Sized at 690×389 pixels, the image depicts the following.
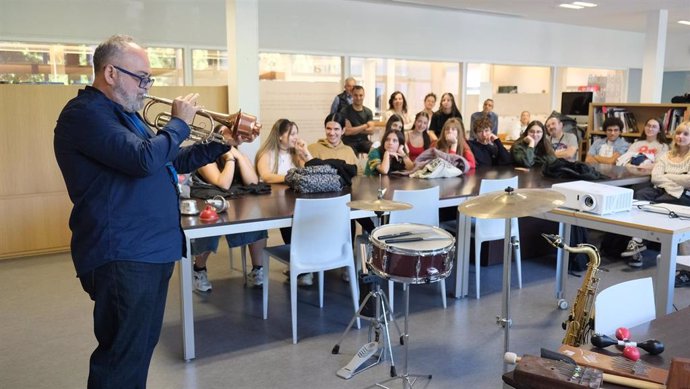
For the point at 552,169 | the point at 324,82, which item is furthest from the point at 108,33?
the point at 552,169

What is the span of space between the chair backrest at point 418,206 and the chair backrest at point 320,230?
0.39m

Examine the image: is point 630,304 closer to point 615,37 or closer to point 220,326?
point 220,326

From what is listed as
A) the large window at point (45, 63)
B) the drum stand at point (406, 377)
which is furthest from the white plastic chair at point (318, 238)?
the large window at point (45, 63)

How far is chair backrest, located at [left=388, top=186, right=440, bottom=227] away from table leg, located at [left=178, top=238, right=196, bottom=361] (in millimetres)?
1300

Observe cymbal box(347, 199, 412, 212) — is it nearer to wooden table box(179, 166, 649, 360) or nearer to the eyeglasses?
wooden table box(179, 166, 649, 360)

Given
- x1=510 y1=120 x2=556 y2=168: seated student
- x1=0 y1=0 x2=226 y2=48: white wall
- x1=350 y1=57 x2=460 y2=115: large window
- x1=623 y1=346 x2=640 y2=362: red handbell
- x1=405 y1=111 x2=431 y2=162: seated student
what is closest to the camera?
x1=623 y1=346 x2=640 y2=362: red handbell

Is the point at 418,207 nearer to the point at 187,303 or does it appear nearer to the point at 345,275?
the point at 345,275

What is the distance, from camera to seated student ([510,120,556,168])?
5668 millimetres

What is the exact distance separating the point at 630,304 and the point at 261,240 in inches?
107

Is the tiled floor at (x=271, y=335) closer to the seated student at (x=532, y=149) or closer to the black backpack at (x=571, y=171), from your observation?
the black backpack at (x=571, y=171)

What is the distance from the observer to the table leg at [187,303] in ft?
10.0

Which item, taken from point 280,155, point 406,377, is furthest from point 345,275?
point 406,377

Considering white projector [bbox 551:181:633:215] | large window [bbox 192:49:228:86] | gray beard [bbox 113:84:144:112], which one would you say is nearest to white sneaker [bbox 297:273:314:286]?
white projector [bbox 551:181:633:215]

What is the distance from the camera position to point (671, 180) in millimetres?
5027
